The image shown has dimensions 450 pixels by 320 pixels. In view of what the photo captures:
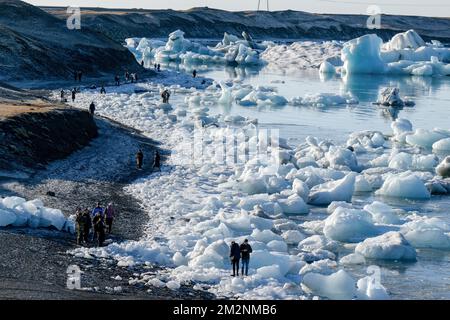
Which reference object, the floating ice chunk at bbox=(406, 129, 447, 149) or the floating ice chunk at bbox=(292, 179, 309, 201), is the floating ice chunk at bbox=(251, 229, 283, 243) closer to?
the floating ice chunk at bbox=(292, 179, 309, 201)

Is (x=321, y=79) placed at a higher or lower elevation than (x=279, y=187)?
higher

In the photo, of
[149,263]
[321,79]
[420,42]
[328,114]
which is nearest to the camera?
[149,263]

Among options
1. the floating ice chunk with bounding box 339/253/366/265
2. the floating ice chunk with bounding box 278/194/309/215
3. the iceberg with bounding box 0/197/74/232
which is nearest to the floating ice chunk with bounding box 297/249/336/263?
the floating ice chunk with bounding box 339/253/366/265

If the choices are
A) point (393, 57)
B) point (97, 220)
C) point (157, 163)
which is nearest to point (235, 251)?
point (97, 220)

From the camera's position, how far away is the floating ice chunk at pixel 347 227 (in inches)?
1052

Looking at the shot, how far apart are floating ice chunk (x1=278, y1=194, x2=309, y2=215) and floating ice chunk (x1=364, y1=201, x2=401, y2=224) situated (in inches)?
101

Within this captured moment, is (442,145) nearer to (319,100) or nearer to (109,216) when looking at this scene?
(319,100)

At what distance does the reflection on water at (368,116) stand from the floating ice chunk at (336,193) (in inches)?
26.8

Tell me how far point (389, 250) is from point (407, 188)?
955 cm

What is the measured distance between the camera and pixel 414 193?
3369 centimetres

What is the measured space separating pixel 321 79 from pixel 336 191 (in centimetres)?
A: 6896

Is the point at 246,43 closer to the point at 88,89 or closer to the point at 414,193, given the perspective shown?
the point at 88,89

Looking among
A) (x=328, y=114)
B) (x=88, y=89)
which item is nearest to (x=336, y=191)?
(x=328, y=114)

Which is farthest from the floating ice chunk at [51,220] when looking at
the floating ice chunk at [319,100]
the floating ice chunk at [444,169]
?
the floating ice chunk at [319,100]
